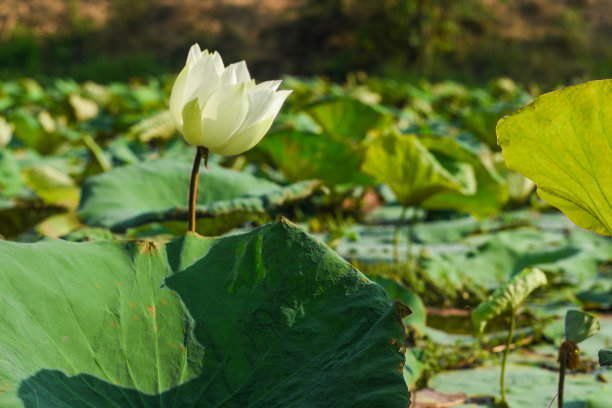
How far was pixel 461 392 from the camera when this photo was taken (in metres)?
1.00

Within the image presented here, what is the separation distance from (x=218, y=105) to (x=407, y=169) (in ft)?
2.22

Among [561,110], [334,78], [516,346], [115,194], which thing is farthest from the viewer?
[334,78]

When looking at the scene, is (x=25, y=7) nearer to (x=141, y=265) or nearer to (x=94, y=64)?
(x=94, y=64)

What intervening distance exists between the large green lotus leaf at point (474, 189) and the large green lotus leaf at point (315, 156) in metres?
0.19

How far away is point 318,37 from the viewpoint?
560 inches

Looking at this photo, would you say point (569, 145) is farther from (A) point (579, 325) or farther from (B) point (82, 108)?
(B) point (82, 108)

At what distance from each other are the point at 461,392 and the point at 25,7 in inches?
690

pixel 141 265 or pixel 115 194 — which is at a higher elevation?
pixel 141 265

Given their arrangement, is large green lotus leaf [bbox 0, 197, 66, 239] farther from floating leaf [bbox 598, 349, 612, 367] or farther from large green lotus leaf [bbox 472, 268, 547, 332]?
floating leaf [bbox 598, 349, 612, 367]

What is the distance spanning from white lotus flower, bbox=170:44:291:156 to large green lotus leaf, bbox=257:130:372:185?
752mm

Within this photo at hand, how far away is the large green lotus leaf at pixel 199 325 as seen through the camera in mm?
616

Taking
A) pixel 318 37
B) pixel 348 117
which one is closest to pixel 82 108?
pixel 348 117

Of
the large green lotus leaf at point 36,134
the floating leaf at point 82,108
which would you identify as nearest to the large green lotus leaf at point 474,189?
the large green lotus leaf at point 36,134

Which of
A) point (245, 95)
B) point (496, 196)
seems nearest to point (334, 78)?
point (496, 196)
